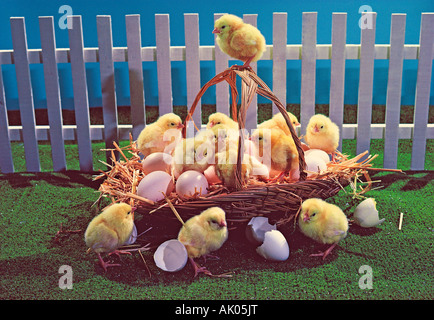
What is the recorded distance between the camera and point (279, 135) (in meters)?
2.05

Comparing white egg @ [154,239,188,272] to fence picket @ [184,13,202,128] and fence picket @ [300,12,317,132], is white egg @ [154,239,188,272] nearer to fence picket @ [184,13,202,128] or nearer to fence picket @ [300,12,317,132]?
fence picket @ [184,13,202,128]

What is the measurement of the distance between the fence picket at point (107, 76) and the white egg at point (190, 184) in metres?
1.70

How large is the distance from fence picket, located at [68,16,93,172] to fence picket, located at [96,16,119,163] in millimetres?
143

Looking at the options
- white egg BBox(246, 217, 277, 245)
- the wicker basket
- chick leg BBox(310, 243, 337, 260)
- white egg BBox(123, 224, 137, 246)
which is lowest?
chick leg BBox(310, 243, 337, 260)

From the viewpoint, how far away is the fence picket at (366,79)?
321 centimetres

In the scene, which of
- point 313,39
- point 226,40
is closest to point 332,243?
point 226,40

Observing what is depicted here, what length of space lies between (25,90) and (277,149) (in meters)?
2.35

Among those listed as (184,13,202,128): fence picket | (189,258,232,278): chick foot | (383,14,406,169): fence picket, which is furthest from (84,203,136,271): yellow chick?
(383,14,406,169): fence picket

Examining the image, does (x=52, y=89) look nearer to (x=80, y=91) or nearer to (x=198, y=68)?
(x=80, y=91)

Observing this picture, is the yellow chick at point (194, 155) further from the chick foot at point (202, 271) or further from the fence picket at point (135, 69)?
the fence picket at point (135, 69)

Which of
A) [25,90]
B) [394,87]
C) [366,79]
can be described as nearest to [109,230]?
[25,90]

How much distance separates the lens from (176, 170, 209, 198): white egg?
1.89 m

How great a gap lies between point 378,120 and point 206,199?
3879mm

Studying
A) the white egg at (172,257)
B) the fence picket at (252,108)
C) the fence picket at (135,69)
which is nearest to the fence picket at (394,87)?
the fence picket at (252,108)
